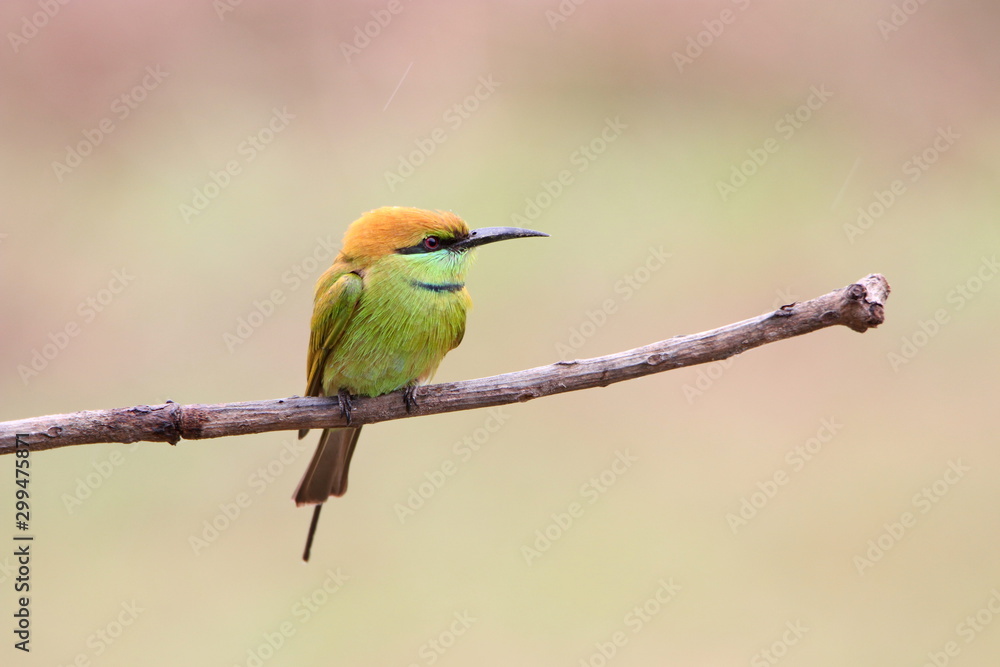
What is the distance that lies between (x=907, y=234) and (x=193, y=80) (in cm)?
349

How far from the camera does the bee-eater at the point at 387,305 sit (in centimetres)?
218

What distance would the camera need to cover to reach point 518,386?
1843mm

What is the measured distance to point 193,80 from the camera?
3.96m

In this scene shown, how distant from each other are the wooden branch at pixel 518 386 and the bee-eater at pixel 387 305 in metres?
0.26

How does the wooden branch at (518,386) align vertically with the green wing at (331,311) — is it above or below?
below

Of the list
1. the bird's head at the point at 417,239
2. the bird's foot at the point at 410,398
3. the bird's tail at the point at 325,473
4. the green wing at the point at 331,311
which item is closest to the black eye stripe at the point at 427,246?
the bird's head at the point at 417,239

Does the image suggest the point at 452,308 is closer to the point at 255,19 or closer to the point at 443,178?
the point at 443,178

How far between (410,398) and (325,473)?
0.36 metres

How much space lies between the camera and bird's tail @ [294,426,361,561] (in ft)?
7.42

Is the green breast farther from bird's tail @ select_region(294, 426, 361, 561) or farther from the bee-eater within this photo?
bird's tail @ select_region(294, 426, 361, 561)

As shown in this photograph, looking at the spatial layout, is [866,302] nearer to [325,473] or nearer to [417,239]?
[417,239]

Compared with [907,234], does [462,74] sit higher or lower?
higher

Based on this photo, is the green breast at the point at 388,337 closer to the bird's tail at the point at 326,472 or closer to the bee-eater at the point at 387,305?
the bee-eater at the point at 387,305

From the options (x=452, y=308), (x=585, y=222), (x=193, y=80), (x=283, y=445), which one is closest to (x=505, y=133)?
(x=585, y=222)
